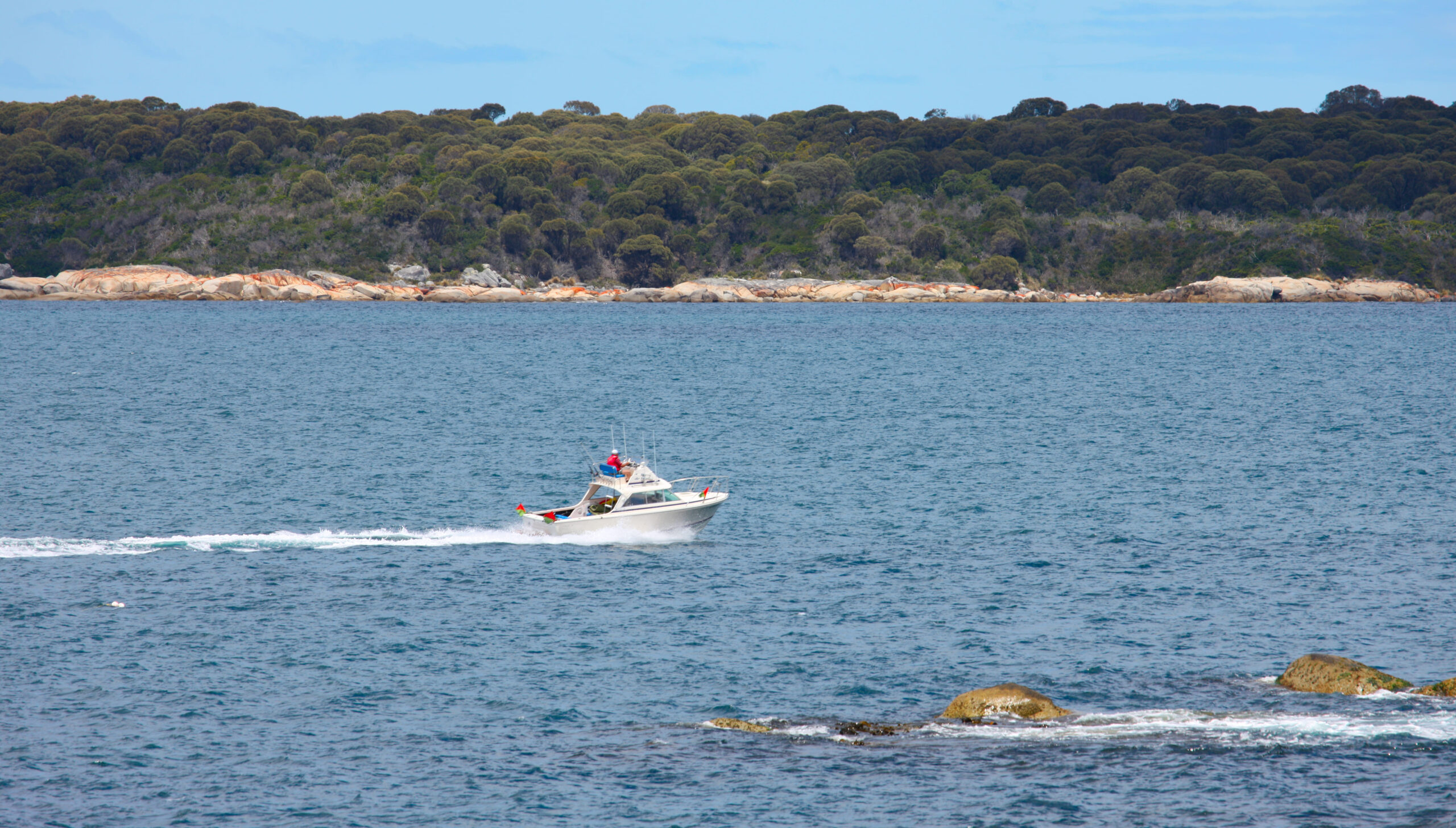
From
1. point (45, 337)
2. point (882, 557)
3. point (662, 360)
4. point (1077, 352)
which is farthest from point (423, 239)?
point (882, 557)

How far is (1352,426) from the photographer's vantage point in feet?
222

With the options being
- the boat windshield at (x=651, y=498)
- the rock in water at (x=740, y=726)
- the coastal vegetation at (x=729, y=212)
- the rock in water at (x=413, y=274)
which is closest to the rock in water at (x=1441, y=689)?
the rock in water at (x=740, y=726)

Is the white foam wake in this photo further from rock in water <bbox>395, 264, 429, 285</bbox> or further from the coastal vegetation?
rock in water <bbox>395, 264, 429, 285</bbox>

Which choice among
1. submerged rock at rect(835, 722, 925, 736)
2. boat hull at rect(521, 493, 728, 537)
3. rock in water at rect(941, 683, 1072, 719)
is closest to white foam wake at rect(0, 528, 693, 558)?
boat hull at rect(521, 493, 728, 537)

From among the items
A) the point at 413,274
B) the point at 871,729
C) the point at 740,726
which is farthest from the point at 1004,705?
the point at 413,274

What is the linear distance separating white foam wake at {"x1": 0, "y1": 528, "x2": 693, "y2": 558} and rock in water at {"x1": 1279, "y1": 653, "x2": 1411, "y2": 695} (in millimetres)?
19494

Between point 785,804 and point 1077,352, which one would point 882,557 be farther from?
point 1077,352

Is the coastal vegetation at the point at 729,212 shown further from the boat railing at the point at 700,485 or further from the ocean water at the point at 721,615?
the boat railing at the point at 700,485

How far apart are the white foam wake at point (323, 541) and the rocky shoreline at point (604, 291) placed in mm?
141852

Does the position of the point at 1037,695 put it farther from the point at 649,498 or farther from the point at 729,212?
the point at 729,212

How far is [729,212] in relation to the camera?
186125 mm

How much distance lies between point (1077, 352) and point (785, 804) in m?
102

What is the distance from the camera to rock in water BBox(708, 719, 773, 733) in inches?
917

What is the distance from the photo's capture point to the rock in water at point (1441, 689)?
24531 millimetres
